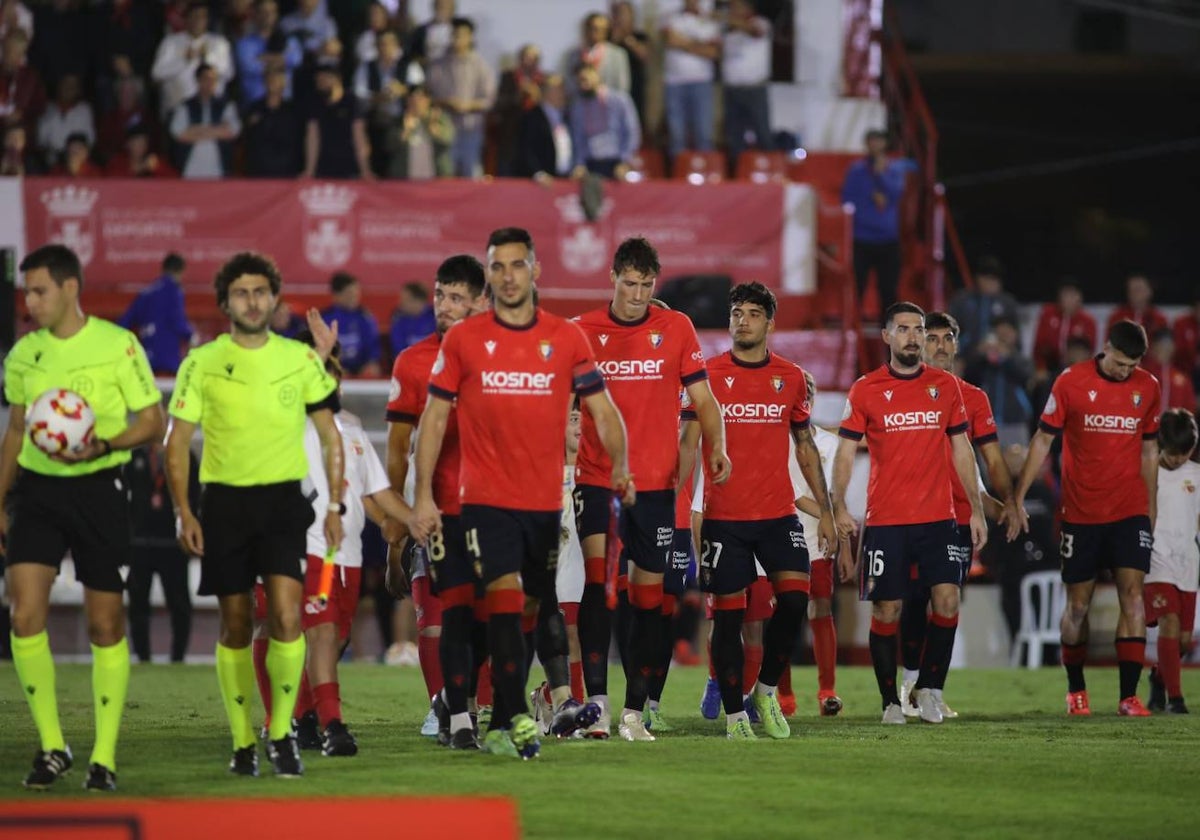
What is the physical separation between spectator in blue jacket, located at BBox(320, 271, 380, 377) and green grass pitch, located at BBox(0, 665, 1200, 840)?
757 centimetres

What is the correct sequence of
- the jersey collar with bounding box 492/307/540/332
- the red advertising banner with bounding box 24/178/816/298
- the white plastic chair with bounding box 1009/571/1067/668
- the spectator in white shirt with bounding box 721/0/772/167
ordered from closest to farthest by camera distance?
the jersey collar with bounding box 492/307/540/332 < the white plastic chair with bounding box 1009/571/1067/668 < the red advertising banner with bounding box 24/178/816/298 < the spectator in white shirt with bounding box 721/0/772/167

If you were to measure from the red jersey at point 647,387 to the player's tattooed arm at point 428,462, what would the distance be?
1.41 m

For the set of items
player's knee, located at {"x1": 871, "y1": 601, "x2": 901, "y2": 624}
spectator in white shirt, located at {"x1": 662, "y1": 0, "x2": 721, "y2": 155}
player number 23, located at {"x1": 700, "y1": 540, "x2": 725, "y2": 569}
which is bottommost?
player's knee, located at {"x1": 871, "y1": 601, "x2": 901, "y2": 624}

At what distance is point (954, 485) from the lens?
39.9 feet

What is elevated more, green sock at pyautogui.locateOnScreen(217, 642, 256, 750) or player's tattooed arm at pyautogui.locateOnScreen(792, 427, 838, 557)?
player's tattooed arm at pyautogui.locateOnScreen(792, 427, 838, 557)

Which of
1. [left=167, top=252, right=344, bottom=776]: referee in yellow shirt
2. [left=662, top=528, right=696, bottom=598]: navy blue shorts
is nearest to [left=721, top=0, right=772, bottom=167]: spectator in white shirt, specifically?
[left=662, top=528, right=696, bottom=598]: navy blue shorts

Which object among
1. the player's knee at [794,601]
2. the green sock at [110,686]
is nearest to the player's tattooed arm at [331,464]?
the green sock at [110,686]

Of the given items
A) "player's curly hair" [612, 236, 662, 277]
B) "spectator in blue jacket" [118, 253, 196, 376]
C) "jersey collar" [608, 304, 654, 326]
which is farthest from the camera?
"spectator in blue jacket" [118, 253, 196, 376]

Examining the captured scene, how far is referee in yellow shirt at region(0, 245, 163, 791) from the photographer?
771 cm

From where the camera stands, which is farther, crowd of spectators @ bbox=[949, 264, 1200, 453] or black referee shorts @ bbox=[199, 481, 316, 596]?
crowd of spectators @ bbox=[949, 264, 1200, 453]

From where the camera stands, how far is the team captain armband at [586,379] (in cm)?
860

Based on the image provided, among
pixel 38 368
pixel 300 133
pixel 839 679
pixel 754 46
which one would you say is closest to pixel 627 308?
pixel 38 368

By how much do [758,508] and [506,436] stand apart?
2157 millimetres

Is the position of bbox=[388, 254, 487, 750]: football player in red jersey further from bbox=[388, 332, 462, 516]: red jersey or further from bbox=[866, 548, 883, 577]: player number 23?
A: bbox=[866, 548, 883, 577]: player number 23
